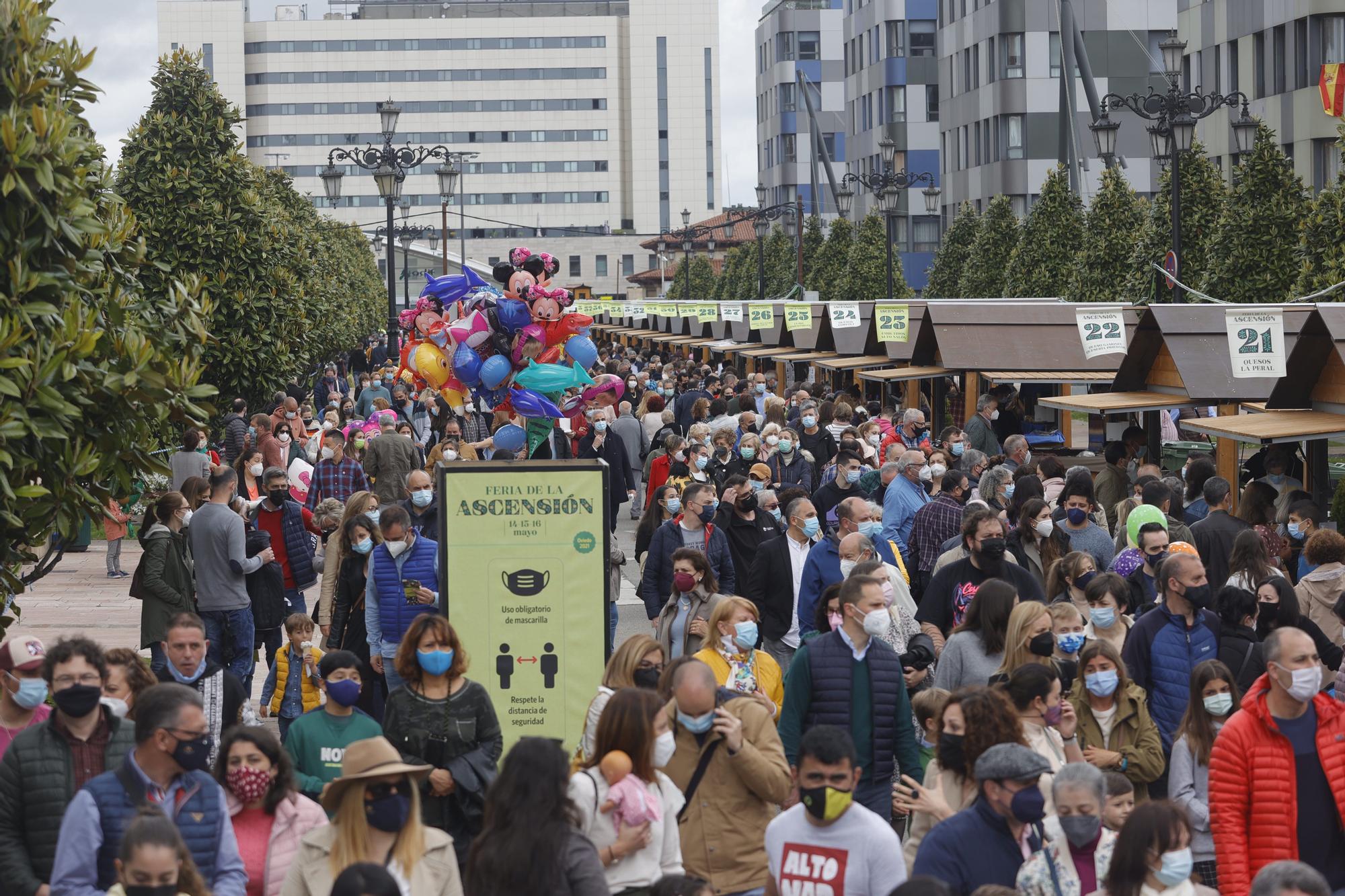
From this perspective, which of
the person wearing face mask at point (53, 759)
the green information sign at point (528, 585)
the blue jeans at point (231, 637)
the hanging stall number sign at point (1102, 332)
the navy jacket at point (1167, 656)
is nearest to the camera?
the person wearing face mask at point (53, 759)

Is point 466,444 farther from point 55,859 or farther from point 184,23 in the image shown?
point 184,23

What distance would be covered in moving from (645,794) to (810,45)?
110123mm

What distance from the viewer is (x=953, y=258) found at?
2030 inches

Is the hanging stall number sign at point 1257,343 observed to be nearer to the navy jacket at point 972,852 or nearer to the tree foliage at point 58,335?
the tree foliage at point 58,335

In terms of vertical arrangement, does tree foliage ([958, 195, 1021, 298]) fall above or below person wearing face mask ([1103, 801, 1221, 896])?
above

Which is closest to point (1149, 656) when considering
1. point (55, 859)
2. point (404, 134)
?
point (55, 859)

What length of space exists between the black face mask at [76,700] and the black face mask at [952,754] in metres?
3.10

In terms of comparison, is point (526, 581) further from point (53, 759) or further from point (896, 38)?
point (896, 38)

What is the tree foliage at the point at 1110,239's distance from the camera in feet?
116

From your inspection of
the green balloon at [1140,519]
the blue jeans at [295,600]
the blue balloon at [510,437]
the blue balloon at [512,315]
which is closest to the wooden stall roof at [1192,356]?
the green balloon at [1140,519]

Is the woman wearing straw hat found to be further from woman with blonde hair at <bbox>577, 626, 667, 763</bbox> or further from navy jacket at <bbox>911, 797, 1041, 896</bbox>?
woman with blonde hair at <bbox>577, 626, 667, 763</bbox>

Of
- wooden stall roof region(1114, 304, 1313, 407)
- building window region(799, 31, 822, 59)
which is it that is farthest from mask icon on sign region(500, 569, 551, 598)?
building window region(799, 31, 822, 59)

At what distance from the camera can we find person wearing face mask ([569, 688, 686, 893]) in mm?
6277

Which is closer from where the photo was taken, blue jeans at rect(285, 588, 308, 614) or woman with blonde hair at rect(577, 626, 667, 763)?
woman with blonde hair at rect(577, 626, 667, 763)
